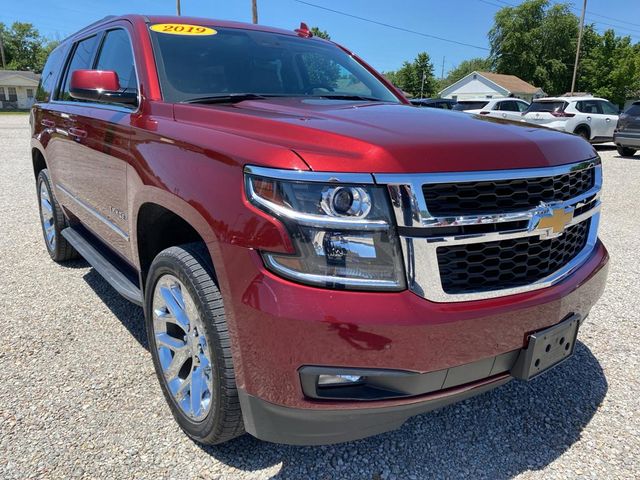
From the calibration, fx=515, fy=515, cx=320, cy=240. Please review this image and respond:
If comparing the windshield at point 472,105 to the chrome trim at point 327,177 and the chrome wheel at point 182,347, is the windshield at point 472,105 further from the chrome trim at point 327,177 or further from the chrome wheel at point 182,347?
the chrome trim at point 327,177

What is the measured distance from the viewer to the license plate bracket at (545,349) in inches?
75.2

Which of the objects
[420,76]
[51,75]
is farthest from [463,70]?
[51,75]

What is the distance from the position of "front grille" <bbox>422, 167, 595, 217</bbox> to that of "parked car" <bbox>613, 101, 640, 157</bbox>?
13.9 meters

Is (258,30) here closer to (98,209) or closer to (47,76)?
(98,209)

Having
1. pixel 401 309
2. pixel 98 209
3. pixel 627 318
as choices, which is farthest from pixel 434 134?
pixel 627 318

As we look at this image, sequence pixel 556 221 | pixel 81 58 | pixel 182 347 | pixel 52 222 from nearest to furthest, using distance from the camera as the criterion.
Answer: pixel 556 221
pixel 182 347
pixel 81 58
pixel 52 222

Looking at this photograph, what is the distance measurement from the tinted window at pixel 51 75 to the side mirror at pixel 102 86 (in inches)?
82.5

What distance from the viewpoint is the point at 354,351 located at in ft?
5.34

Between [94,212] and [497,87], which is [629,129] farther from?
[497,87]

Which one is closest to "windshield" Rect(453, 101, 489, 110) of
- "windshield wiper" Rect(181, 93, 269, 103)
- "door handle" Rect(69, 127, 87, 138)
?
"door handle" Rect(69, 127, 87, 138)

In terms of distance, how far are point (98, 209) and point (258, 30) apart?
1.55 metres

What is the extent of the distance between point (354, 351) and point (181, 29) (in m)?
2.26

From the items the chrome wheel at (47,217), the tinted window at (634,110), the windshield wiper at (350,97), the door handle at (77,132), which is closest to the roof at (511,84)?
the tinted window at (634,110)

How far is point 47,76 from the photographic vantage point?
16.1ft
